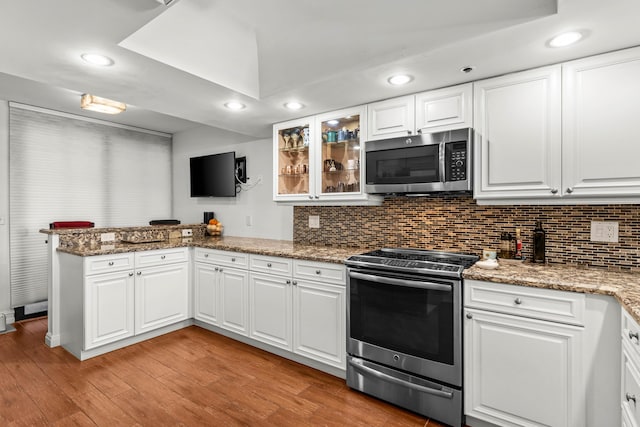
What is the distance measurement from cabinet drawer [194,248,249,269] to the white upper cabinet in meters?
1.57

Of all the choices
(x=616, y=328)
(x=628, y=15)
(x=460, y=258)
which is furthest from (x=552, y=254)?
(x=628, y=15)

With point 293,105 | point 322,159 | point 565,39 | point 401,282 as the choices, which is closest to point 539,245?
point 401,282

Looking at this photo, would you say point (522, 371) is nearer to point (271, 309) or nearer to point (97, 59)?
point (271, 309)

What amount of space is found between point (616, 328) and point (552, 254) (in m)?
0.74

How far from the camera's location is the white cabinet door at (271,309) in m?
2.77

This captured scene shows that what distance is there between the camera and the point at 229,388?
2.38m

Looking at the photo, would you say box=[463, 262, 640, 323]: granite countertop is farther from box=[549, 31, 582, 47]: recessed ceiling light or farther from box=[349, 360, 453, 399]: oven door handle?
box=[549, 31, 582, 47]: recessed ceiling light

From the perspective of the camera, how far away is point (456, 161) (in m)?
2.24

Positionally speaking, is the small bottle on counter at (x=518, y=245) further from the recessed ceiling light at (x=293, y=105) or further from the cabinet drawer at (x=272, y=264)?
the recessed ceiling light at (x=293, y=105)

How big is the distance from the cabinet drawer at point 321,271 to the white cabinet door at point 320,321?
46 millimetres

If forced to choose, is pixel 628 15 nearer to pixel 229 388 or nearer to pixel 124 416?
pixel 229 388

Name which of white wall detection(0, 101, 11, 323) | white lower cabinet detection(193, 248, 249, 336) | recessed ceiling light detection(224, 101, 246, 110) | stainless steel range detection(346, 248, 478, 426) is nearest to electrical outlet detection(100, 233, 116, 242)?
white lower cabinet detection(193, 248, 249, 336)

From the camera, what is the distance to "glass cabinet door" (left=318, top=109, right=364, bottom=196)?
279 centimetres

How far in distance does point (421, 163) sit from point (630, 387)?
1571mm
